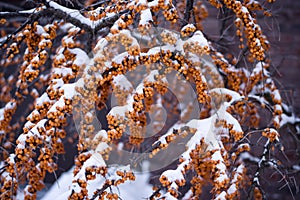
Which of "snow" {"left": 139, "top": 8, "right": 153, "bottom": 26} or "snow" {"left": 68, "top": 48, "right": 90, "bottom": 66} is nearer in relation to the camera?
"snow" {"left": 139, "top": 8, "right": 153, "bottom": 26}

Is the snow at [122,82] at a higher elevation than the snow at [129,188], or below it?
higher

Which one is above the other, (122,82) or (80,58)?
(80,58)

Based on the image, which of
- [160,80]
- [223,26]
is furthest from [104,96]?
[223,26]

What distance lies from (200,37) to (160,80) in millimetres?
279

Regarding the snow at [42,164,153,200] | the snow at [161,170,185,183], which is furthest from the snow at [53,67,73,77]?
the snow at [42,164,153,200]

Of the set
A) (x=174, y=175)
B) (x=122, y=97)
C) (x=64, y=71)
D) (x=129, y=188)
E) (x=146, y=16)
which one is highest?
(x=146, y=16)

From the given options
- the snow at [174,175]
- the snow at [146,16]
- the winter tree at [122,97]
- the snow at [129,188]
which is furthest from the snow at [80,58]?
the snow at [129,188]

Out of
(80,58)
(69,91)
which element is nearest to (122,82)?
(80,58)

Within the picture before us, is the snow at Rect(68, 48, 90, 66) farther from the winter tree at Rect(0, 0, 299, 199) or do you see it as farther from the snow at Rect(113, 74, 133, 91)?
the snow at Rect(113, 74, 133, 91)

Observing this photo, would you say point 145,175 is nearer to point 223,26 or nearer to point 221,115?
point 223,26

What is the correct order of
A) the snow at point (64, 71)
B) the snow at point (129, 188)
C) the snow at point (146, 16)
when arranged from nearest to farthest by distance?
1. the snow at point (146, 16)
2. the snow at point (64, 71)
3. the snow at point (129, 188)

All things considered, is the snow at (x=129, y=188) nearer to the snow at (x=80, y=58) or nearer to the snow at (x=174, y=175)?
the snow at (x=174, y=175)

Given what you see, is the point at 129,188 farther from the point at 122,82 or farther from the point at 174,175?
the point at 174,175

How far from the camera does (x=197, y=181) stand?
2232 millimetres
